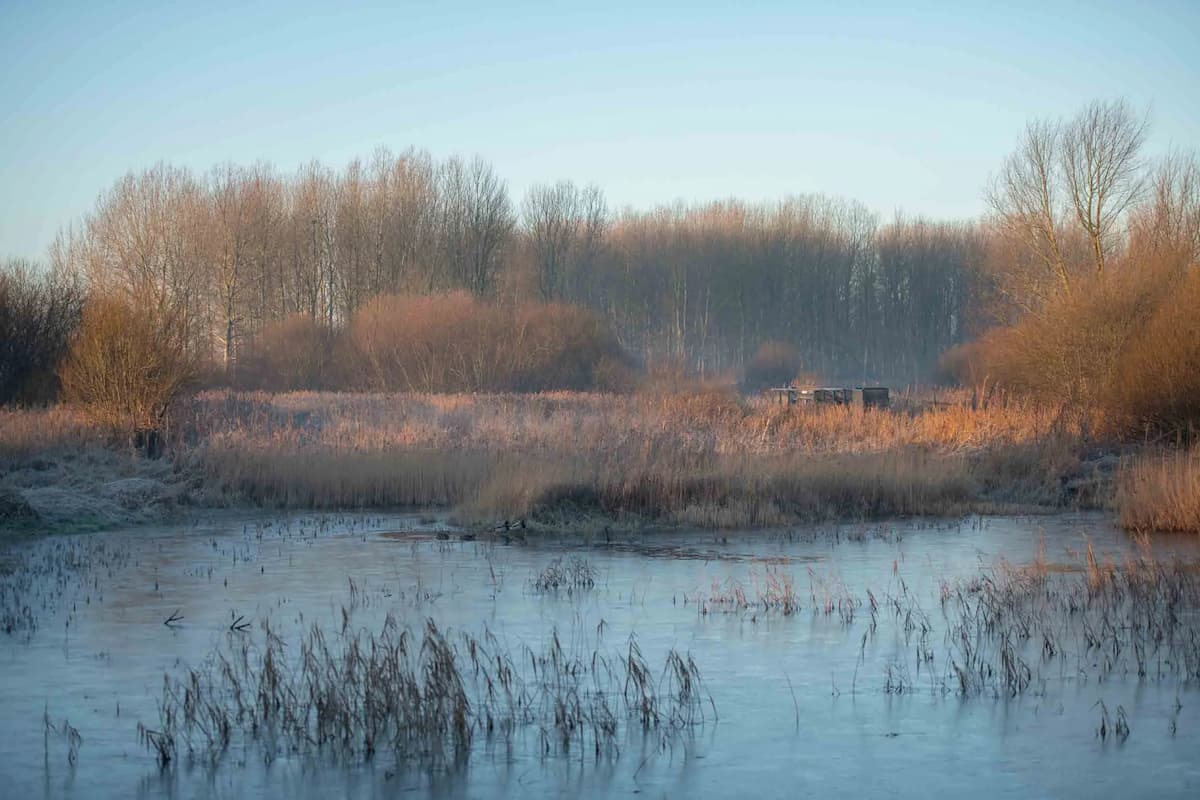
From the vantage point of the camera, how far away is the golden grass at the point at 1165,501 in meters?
15.2

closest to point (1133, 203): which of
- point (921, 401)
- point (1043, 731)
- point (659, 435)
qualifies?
point (921, 401)

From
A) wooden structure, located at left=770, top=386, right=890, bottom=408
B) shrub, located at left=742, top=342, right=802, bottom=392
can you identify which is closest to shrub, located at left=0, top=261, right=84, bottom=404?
wooden structure, located at left=770, top=386, right=890, bottom=408

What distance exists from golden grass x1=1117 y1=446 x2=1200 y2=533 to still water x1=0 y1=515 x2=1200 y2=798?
15.7 inches

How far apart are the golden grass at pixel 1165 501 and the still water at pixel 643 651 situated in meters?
0.40

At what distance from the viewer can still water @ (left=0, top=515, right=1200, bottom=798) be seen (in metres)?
6.32

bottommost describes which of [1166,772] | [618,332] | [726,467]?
[1166,772]

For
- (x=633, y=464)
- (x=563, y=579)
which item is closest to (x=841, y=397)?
(x=633, y=464)

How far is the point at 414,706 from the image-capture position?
7.00 meters

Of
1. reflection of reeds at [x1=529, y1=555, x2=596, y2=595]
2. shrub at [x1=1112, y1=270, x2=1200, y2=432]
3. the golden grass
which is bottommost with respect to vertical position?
reflection of reeds at [x1=529, y1=555, x2=596, y2=595]

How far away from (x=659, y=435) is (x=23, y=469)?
34.2 feet

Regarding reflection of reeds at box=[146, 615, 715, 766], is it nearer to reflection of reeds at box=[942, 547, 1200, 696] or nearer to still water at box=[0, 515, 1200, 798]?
still water at box=[0, 515, 1200, 798]

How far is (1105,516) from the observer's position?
17.5 metres

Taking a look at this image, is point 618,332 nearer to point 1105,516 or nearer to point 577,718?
point 1105,516

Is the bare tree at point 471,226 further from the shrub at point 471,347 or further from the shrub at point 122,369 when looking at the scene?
the shrub at point 122,369
